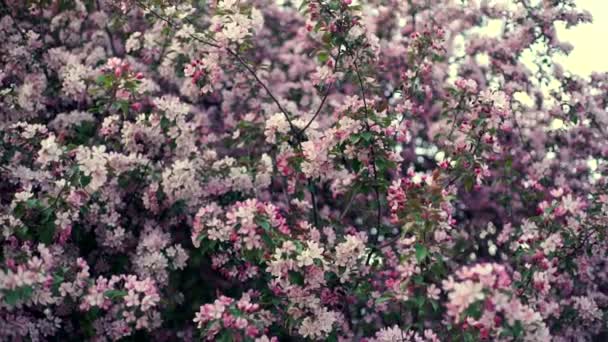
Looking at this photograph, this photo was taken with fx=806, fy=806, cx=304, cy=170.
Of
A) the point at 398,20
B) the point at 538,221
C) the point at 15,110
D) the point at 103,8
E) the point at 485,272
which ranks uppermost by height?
the point at 398,20

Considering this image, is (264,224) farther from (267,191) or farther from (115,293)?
(267,191)

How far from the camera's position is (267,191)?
6.08 meters

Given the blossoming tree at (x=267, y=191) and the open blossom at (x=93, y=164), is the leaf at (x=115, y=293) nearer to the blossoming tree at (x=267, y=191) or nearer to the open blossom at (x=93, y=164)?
the blossoming tree at (x=267, y=191)

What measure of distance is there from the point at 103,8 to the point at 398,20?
2786 millimetres

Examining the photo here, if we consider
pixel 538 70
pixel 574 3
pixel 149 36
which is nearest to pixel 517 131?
pixel 538 70

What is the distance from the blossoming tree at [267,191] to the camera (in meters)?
4.06

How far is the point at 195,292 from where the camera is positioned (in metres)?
5.44

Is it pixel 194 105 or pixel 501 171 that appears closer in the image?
pixel 501 171

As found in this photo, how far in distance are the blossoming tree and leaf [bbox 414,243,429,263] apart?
0.01 meters

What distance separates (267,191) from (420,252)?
2.35 metres

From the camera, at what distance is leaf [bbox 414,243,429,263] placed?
3.88 meters

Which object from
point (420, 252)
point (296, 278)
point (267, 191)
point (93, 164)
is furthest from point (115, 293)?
point (267, 191)

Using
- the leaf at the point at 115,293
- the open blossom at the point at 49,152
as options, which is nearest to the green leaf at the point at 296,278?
the leaf at the point at 115,293

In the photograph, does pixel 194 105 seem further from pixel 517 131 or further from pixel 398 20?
pixel 517 131
